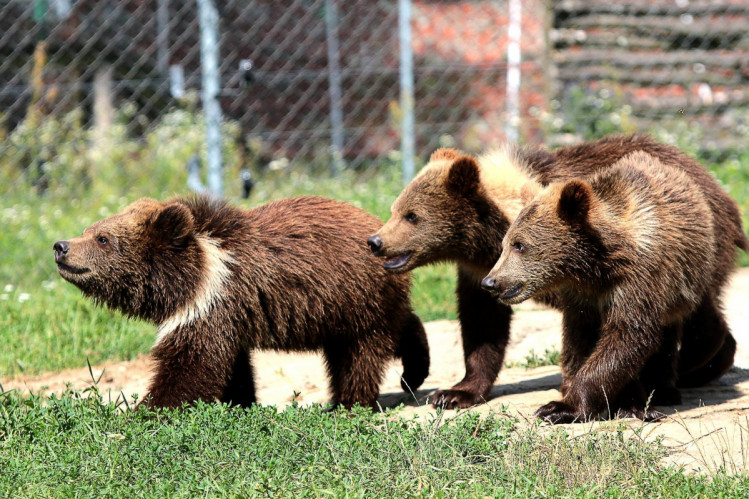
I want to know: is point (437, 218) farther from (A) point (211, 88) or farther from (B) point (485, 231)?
(A) point (211, 88)

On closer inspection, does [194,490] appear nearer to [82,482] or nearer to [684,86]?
[82,482]

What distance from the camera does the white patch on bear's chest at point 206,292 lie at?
15.2 ft

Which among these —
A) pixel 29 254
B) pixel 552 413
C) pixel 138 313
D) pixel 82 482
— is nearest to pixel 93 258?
pixel 138 313

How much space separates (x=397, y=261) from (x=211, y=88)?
3.65 metres

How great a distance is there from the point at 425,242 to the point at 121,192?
5.81m

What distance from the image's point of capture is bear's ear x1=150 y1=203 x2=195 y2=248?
15.7 ft

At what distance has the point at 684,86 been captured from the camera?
11047 millimetres

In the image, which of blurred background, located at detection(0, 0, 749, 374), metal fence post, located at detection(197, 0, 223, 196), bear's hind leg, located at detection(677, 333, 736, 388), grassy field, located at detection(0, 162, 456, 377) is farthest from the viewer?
blurred background, located at detection(0, 0, 749, 374)

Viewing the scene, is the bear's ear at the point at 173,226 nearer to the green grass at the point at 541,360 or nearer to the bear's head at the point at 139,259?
the bear's head at the point at 139,259

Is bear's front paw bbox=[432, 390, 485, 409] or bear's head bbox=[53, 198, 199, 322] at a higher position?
bear's head bbox=[53, 198, 199, 322]

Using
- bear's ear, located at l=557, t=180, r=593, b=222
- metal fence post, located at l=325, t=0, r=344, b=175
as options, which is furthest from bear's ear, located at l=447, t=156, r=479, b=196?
metal fence post, located at l=325, t=0, r=344, b=175

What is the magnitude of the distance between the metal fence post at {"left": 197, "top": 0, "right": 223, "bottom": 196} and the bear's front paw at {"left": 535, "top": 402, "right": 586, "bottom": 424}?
13.8 feet

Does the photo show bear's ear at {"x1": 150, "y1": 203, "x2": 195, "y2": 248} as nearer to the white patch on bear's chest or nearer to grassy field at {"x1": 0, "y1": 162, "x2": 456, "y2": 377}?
the white patch on bear's chest

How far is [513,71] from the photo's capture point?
11.9 m
